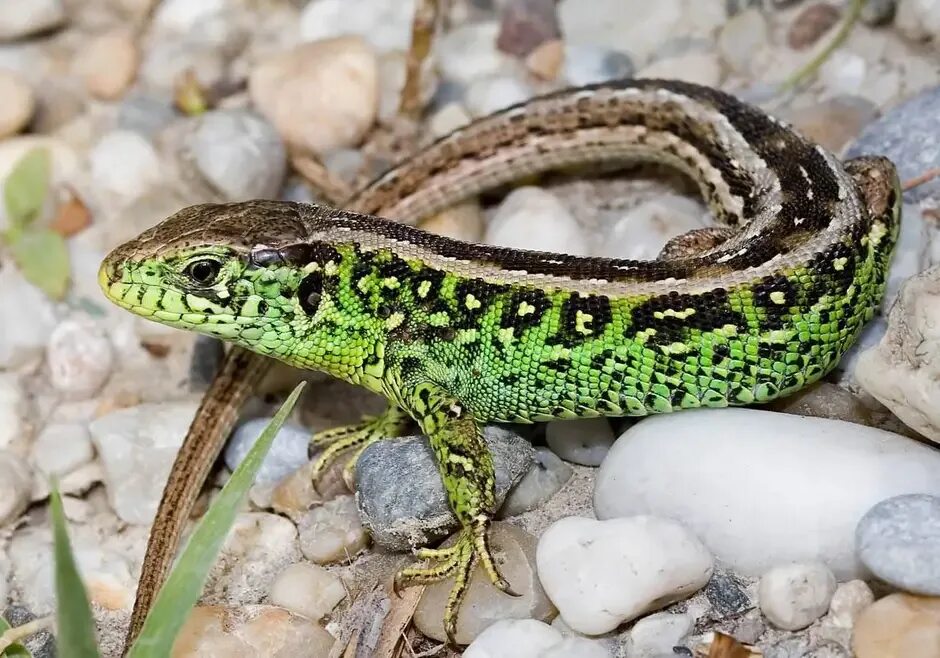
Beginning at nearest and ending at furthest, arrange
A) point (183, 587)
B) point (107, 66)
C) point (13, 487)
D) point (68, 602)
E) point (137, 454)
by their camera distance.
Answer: point (68, 602) < point (183, 587) < point (13, 487) < point (137, 454) < point (107, 66)

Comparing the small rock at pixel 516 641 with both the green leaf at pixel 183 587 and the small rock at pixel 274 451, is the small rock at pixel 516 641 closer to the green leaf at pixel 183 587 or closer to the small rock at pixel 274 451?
the green leaf at pixel 183 587

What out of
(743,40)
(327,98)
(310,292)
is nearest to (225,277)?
(310,292)

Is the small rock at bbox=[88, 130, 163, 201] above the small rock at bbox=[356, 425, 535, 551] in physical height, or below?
below

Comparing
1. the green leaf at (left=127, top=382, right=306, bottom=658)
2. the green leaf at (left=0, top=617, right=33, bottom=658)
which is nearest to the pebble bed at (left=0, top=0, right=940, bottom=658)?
the green leaf at (left=0, top=617, right=33, bottom=658)

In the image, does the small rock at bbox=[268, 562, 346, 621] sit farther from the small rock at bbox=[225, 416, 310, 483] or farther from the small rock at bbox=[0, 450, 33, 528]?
the small rock at bbox=[0, 450, 33, 528]

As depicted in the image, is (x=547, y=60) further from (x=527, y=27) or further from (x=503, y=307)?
(x=503, y=307)

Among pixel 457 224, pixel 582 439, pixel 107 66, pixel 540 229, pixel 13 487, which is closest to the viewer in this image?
pixel 582 439

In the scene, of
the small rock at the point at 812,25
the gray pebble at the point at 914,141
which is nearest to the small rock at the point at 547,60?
the small rock at the point at 812,25
